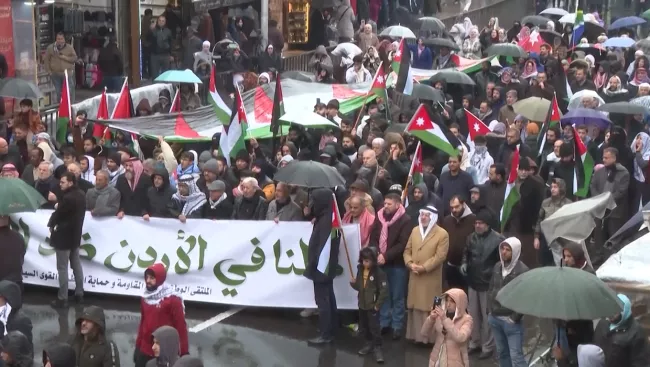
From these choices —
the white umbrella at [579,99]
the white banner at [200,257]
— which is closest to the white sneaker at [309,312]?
the white banner at [200,257]

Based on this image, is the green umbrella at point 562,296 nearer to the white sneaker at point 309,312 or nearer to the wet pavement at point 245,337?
the wet pavement at point 245,337

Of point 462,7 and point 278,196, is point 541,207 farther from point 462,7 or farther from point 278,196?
point 462,7

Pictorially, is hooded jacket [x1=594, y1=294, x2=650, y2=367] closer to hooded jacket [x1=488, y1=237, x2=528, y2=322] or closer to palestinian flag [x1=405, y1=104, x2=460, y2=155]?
hooded jacket [x1=488, y1=237, x2=528, y2=322]

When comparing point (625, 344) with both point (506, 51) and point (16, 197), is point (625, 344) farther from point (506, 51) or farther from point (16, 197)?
point (506, 51)

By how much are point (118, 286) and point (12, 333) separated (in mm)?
4321

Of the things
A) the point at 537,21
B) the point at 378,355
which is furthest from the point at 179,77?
the point at 537,21

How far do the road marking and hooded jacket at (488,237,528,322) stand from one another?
3.24 metres

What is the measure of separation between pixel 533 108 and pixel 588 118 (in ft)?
3.87

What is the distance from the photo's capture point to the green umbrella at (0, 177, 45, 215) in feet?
38.8

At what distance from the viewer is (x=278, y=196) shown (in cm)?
1300

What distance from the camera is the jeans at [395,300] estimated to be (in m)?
12.3

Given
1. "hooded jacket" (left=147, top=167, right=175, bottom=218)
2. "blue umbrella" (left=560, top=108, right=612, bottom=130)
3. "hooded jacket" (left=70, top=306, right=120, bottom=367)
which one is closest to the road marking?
"hooded jacket" (left=147, top=167, right=175, bottom=218)

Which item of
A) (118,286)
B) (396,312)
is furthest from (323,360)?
(118,286)

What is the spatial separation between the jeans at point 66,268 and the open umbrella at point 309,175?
238 centimetres
